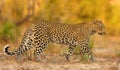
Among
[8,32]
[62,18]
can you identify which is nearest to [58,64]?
[8,32]

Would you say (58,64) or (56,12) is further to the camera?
(56,12)

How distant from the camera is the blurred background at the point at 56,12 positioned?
68.5ft

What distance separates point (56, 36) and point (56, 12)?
28.1ft

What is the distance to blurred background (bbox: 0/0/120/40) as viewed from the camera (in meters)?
20.9

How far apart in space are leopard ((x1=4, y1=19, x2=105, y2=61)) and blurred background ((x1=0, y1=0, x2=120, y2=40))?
466 centimetres

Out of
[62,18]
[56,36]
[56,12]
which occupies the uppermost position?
[56,12]

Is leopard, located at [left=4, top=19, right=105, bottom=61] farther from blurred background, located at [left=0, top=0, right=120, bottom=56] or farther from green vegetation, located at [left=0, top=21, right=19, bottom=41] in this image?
blurred background, located at [left=0, top=0, right=120, bottom=56]

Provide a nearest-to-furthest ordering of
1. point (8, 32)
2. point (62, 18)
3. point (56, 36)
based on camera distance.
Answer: point (56, 36), point (8, 32), point (62, 18)

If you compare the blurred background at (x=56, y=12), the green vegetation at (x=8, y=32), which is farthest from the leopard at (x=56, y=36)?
the blurred background at (x=56, y=12)

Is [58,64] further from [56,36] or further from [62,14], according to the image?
[62,14]

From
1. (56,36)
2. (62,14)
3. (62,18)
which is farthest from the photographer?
(62,14)

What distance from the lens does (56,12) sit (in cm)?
2222

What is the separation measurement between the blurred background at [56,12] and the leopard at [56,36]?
4.66 metres

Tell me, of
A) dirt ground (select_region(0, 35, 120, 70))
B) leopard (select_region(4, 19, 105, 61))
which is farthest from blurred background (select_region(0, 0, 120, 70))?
leopard (select_region(4, 19, 105, 61))
